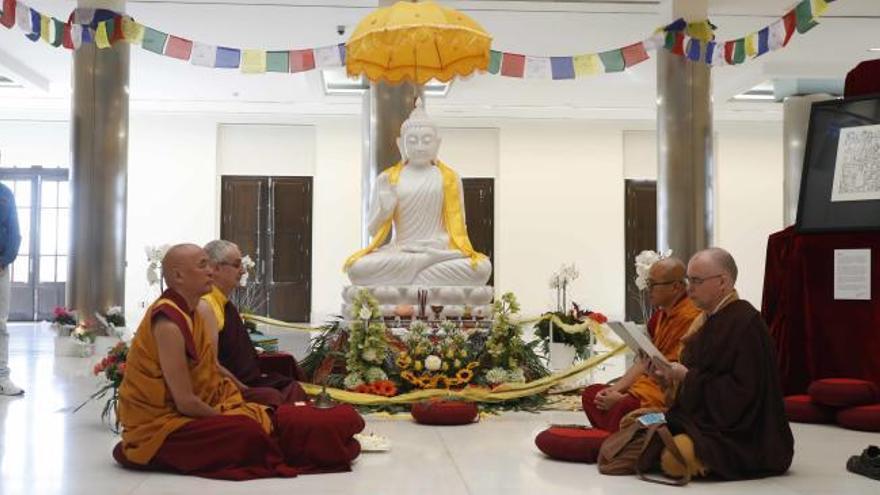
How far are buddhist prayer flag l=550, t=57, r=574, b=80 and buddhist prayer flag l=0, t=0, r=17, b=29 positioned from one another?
5.48 metres

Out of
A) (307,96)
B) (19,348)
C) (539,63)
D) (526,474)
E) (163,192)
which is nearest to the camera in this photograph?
(526,474)

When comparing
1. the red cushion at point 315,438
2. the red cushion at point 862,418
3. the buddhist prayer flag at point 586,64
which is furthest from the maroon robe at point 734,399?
the buddhist prayer flag at point 586,64

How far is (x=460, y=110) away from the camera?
61.0 ft

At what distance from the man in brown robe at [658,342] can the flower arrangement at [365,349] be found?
221cm

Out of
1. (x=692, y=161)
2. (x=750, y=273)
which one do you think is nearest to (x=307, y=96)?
(x=692, y=161)

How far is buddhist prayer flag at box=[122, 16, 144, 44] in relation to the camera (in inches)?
382

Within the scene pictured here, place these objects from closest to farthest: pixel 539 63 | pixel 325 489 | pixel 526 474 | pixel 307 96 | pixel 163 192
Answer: pixel 325 489
pixel 526 474
pixel 539 63
pixel 307 96
pixel 163 192

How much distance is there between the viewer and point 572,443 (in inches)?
182

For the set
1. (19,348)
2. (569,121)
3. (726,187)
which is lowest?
(19,348)

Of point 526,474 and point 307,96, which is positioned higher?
point 307,96

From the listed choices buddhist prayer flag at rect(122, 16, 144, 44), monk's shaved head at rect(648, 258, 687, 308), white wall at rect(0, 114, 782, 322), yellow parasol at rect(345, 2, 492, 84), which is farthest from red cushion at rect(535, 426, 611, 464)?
white wall at rect(0, 114, 782, 322)

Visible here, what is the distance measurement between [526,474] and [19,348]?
931 cm

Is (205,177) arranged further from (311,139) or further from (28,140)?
(28,140)

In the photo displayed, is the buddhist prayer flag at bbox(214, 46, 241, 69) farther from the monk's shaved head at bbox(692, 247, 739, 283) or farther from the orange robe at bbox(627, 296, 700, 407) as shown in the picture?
the monk's shaved head at bbox(692, 247, 739, 283)
